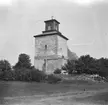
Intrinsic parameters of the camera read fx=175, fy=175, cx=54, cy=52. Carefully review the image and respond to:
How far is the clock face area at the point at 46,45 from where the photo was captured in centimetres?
3835


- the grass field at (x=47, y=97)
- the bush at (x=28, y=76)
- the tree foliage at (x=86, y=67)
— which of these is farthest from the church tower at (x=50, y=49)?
the grass field at (x=47, y=97)

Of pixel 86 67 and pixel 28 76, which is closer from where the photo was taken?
pixel 28 76

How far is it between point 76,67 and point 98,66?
140 inches

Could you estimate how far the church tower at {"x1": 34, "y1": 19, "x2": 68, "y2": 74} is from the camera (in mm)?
37562

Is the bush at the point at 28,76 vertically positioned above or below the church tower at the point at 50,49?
below

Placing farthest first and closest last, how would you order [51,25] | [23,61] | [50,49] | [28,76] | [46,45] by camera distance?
1. [51,25]
2. [46,45]
3. [50,49]
4. [23,61]
5. [28,76]

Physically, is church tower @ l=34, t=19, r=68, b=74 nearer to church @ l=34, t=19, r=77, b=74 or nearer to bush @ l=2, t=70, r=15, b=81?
church @ l=34, t=19, r=77, b=74

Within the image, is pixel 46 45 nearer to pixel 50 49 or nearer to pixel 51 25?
pixel 50 49

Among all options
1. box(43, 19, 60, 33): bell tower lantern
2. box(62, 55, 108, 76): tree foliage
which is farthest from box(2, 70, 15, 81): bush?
box(43, 19, 60, 33): bell tower lantern

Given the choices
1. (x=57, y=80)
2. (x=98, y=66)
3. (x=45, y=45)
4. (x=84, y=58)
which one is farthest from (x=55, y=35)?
(x=57, y=80)

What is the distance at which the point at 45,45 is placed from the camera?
3956 centimetres

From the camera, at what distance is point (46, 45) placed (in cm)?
3941

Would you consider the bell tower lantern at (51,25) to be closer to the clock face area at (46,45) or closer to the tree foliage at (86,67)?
the clock face area at (46,45)

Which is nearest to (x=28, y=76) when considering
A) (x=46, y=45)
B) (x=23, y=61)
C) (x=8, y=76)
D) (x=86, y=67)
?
(x=8, y=76)
